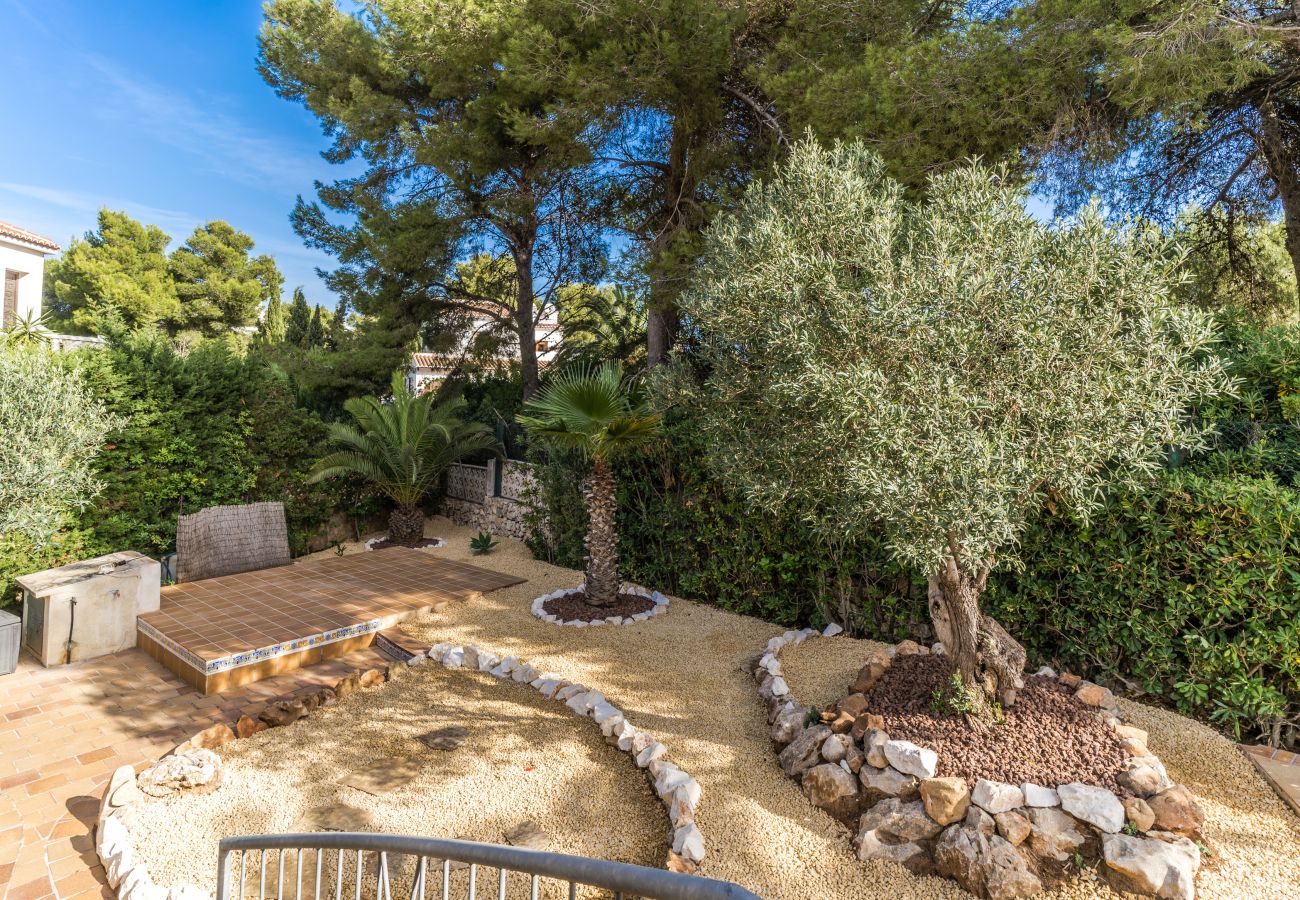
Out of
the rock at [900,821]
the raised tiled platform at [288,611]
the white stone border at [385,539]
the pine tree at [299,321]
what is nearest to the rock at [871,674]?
the rock at [900,821]

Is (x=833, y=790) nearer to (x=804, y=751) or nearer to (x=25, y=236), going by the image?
(x=804, y=751)

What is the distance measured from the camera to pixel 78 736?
5.07 m

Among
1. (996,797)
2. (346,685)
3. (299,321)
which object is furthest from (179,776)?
(299,321)

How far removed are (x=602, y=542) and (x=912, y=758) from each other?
4.44m

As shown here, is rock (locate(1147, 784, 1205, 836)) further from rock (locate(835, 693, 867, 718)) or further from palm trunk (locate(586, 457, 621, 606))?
palm trunk (locate(586, 457, 621, 606))

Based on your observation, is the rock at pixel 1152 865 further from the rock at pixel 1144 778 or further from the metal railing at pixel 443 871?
the metal railing at pixel 443 871

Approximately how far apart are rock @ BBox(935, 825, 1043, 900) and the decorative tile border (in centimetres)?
598

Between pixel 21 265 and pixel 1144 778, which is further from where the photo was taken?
pixel 21 265

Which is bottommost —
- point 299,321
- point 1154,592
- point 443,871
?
point 443,871

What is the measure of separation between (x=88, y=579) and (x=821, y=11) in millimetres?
10536

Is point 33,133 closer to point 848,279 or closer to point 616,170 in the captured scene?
point 616,170

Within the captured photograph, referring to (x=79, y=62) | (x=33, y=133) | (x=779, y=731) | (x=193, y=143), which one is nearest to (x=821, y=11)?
(x=779, y=731)

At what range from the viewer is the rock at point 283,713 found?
5184mm

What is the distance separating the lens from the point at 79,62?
1396 cm
